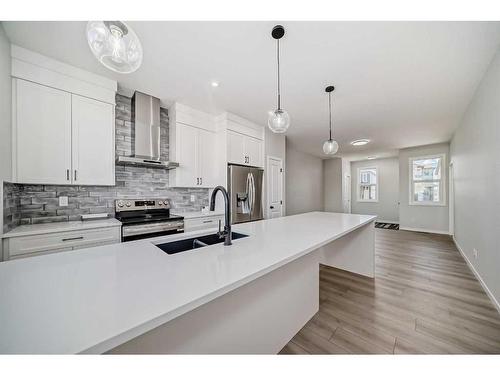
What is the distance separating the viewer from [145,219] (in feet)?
7.70

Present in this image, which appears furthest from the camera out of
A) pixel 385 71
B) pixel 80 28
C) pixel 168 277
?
pixel 385 71

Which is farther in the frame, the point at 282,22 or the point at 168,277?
the point at 282,22

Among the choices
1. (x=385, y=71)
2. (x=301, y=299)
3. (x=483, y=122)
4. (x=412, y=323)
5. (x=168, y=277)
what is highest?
(x=385, y=71)

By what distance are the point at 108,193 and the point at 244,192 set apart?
1987 millimetres

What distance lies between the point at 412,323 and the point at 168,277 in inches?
86.0

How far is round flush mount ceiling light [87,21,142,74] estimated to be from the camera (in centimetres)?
96

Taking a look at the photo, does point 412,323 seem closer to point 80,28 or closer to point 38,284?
point 38,284

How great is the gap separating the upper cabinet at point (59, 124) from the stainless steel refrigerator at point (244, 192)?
169 cm

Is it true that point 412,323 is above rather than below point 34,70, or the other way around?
below

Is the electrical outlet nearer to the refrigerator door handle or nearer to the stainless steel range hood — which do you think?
the stainless steel range hood

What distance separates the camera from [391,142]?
512 cm

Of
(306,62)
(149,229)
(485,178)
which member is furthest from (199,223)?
(485,178)

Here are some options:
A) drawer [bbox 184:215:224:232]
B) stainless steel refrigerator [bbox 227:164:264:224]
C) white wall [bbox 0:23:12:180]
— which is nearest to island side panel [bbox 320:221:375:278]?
stainless steel refrigerator [bbox 227:164:264:224]
